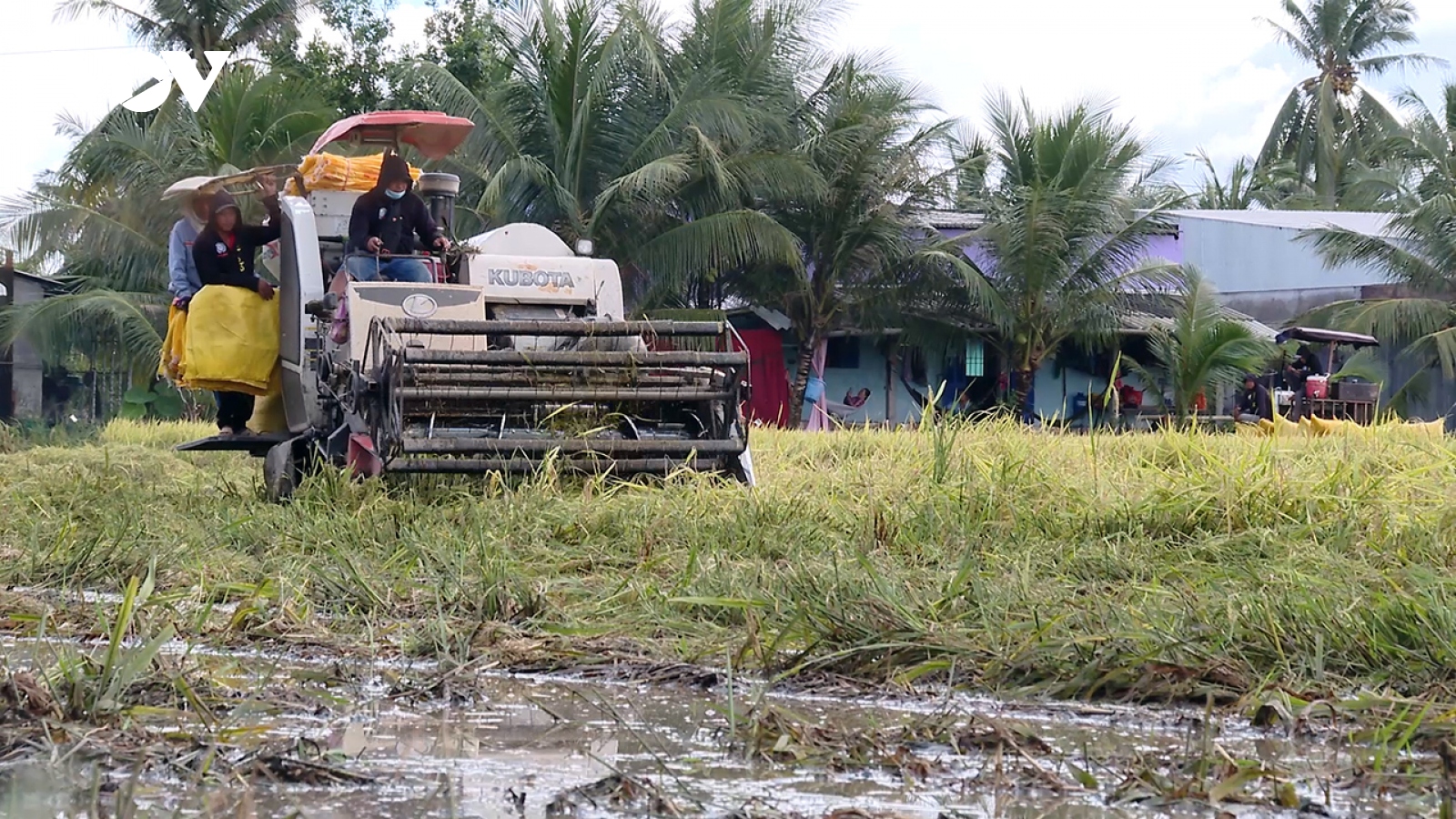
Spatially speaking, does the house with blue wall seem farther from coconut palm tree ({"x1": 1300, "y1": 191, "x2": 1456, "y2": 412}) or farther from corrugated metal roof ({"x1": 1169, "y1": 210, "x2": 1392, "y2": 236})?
coconut palm tree ({"x1": 1300, "y1": 191, "x2": 1456, "y2": 412})

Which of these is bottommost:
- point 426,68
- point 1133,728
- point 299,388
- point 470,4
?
point 1133,728

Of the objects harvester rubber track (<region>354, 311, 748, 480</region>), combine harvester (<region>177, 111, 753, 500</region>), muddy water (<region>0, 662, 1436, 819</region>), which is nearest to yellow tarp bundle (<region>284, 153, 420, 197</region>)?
combine harvester (<region>177, 111, 753, 500</region>)

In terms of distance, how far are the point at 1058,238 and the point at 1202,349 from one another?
296 centimetres

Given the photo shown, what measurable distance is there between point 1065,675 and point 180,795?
230cm

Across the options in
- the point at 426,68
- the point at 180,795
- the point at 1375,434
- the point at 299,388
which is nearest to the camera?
the point at 180,795

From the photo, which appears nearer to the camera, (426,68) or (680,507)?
(680,507)

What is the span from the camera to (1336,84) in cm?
4572

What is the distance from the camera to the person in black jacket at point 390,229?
9.54 m

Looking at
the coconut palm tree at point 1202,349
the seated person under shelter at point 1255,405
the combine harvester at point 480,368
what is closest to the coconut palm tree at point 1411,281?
the coconut palm tree at point 1202,349

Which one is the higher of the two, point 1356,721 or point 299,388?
point 299,388

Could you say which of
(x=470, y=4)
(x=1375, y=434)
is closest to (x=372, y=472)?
(x=1375, y=434)

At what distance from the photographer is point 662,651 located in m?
4.88

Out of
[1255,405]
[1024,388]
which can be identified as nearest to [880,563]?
[1255,405]

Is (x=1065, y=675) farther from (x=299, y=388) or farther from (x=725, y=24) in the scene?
(x=725, y=24)
